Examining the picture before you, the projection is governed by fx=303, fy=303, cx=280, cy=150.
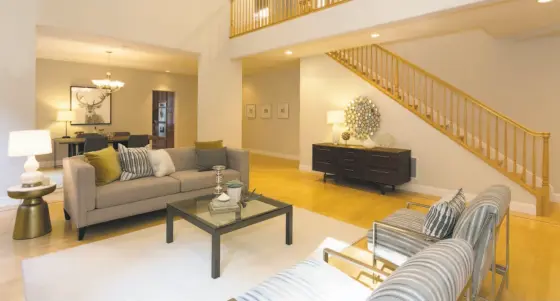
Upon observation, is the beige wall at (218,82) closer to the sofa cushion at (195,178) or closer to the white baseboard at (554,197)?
the sofa cushion at (195,178)

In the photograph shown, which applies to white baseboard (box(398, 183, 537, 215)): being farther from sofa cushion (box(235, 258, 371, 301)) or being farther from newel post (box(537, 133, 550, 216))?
sofa cushion (box(235, 258, 371, 301))

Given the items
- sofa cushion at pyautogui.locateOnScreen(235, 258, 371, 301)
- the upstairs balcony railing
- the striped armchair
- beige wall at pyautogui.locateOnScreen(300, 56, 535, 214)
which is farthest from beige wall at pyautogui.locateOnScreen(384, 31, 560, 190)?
sofa cushion at pyautogui.locateOnScreen(235, 258, 371, 301)

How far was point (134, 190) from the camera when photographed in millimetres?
3480

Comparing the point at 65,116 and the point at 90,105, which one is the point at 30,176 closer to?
the point at 65,116

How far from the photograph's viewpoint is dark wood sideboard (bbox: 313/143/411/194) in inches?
203

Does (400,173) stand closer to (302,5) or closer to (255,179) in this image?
(255,179)

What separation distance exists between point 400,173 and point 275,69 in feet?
18.3

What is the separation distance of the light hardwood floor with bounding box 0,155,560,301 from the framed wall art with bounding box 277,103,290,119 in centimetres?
361

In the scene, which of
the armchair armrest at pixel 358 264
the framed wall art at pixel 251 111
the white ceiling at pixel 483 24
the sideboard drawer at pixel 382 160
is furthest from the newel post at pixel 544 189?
the framed wall art at pixel 251 111

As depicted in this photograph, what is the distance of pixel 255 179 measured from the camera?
6.38 meters

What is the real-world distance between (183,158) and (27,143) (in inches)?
75.0

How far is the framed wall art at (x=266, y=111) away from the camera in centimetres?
1002

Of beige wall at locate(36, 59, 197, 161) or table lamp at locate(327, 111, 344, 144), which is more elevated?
beige wall at locate(36, 59, 197, 161)

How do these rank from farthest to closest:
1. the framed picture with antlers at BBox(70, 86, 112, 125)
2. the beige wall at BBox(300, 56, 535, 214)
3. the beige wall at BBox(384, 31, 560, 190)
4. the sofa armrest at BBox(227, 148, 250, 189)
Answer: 1. the framed picture with antlers at BBox(70, 86, 112, 125)
2. the beige wall at BBox(384, 31, 560, 190)
3. the beige wall at BBox(300, 56, 535, 214)
4. the sofa armrest at BBox(227, 148, 250, 189)
